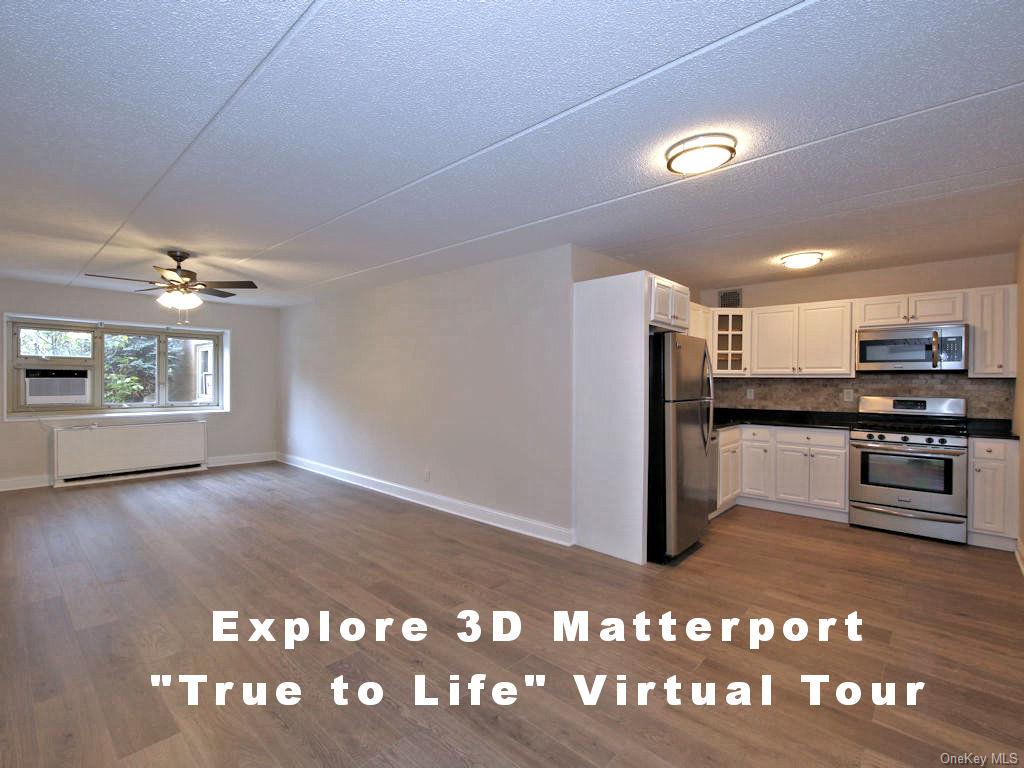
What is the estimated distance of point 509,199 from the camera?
298cm

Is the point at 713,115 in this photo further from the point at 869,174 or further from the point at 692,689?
the point at 692,689

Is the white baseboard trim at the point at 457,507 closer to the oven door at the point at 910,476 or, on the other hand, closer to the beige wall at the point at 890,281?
the oven door at the point at 910,476

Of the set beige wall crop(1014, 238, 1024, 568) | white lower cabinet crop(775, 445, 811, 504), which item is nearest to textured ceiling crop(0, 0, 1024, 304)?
beige wall crop(1014, 238, 1024, 568)

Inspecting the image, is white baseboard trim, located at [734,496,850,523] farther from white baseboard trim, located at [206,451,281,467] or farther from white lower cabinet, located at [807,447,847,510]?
white baseboard trim, located at [206,451,281,467]

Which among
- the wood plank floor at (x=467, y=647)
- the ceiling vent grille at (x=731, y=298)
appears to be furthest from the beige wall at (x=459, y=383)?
the ceiling vent grille at (x=731, y=298)

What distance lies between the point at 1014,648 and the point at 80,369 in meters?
9.02

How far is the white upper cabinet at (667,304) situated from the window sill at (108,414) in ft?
21.5

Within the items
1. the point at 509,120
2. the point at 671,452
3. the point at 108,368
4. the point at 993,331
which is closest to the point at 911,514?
the point at 993,331

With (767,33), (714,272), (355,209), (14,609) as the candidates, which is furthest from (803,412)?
(14,609)

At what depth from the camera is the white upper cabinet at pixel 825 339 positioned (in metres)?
4.68

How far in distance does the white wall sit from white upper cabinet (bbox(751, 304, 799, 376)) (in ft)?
8.46

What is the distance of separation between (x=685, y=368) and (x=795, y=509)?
7.53ft

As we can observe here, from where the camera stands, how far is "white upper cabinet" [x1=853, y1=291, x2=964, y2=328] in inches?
163

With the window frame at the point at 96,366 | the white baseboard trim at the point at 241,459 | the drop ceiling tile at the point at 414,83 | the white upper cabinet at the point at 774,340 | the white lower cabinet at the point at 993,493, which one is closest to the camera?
the drop ceiling tile at the point at 414,83
